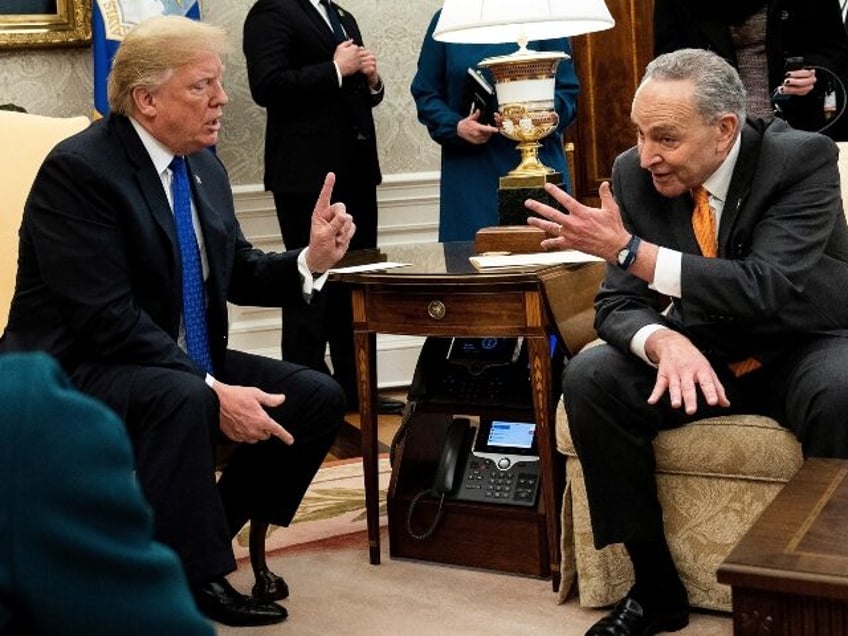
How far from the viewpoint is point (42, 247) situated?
262cm

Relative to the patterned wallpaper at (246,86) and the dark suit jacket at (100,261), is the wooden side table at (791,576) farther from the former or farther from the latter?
the patterned wallpaper at (246,86)

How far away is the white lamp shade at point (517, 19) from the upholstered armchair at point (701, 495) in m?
0.95

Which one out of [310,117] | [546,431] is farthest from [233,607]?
[310,117]

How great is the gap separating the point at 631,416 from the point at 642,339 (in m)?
0.16

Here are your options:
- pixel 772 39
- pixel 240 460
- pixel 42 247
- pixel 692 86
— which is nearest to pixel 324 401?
pixel 240 460

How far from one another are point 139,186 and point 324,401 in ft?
1.97

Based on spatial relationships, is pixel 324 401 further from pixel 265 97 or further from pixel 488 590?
pixel 265 97

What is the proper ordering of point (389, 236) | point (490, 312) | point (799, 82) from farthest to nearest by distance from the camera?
point (389, 236) < point (799, 82) < point (490, 312)

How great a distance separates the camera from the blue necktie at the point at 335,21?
15.3 ft

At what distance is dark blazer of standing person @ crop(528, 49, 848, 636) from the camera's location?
2668mm

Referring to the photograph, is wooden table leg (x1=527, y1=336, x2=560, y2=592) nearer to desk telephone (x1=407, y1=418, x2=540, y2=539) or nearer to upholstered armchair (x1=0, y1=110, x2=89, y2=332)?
desk telephone (x1=407, y1=418, x2=540, y2=539)

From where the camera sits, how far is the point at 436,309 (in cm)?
305

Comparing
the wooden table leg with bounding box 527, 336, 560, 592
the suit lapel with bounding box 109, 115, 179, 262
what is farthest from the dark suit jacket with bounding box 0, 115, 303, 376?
the wooden table leg with bounding box 527, 336, 560, 592

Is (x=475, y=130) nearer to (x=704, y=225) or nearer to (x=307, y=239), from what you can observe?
(x=307, y=239)
